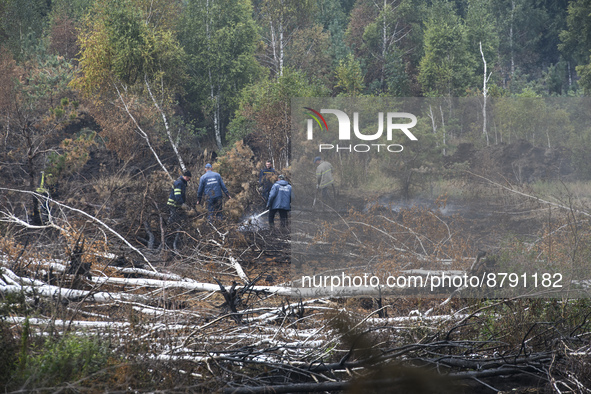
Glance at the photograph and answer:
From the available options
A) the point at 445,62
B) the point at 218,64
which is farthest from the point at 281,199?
the point at 445,62

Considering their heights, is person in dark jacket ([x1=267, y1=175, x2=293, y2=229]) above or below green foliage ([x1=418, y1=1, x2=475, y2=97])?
below

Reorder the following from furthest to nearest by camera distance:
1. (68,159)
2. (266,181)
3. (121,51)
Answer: (121,51) → (266,181) → (68,159)

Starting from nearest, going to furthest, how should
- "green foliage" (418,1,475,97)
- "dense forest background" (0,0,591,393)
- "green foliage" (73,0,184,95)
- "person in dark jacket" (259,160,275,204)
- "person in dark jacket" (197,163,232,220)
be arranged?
"dense forest background" (0,0,591,393) < "person in dark jacket" (197,163,232,220) < "person in dark jacket" (259,160,275,204) < "green foliage" (73,0,184,95) < "green foliage" (418,1,475,97)

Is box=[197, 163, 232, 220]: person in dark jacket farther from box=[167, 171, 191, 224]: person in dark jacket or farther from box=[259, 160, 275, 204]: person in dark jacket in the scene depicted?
box=[259, 160, 275, 204]: person in dark jacket

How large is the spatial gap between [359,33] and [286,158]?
16.1m

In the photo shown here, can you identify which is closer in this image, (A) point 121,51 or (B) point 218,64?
(A) point 121,51

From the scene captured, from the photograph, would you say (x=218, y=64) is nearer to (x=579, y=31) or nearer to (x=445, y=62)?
(x=445, y=62)

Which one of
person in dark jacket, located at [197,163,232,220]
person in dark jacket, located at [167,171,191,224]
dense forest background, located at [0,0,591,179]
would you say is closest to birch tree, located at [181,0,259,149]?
dense forest background, located at [0,0,591,179]

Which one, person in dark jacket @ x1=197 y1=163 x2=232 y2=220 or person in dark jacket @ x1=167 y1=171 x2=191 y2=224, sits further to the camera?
person in dark jacket @ x1=197 y1=163 x2=232 y2=220

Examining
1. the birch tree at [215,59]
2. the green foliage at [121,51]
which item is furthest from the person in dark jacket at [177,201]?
the birch tree at [215,59]

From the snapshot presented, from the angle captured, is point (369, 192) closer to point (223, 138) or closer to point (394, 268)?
point (394, 268)

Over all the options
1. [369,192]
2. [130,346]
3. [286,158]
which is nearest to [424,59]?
[286,158]

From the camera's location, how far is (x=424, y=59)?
971 inches

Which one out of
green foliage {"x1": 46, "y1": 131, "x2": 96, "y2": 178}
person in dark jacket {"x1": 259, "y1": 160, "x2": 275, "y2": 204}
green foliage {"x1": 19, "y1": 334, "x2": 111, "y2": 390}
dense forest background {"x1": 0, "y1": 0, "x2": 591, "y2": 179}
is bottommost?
green foliage {"x1": 19, "y1": 334, "x2": 111, "y2": 390}
